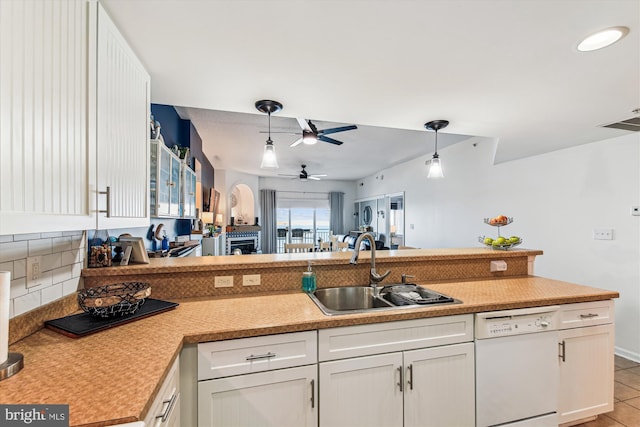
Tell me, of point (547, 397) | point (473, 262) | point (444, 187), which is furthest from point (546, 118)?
point (444, 187)

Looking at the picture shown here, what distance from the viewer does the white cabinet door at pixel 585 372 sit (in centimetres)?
175

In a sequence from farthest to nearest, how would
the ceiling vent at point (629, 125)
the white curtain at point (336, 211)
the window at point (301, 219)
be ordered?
the white curtain at point (336, 211) → the window at point (301, 219) → the ceiling vent at point (629, 125)

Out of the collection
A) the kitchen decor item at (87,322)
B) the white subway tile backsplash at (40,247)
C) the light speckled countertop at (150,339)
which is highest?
the white subway tile backsplash at (40,247)

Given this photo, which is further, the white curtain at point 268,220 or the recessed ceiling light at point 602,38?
the white curtain at point 268,220

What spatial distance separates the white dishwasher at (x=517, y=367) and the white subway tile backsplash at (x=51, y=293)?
6.92 ft

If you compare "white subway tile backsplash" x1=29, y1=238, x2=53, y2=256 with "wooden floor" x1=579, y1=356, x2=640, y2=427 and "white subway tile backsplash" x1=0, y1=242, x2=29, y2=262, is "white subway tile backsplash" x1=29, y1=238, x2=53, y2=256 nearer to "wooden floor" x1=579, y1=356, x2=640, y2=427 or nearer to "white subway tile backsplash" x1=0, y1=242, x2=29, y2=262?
"white subway tile backsplash" x1=0, y1=242, x2=29, y2=262

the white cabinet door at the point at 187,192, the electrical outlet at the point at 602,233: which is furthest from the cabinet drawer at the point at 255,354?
the electrical outlet at the point at 602,233

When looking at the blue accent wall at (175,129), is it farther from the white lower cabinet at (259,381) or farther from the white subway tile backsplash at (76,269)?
the white lower cabinet at (259,381)

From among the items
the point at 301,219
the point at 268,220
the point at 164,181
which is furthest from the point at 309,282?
the point at 301,219

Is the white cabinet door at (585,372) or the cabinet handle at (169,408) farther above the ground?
the cabinet handle at (169,408)

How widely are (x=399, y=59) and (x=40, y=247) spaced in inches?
75.4

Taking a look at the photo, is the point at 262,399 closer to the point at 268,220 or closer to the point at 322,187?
the point at 268,220

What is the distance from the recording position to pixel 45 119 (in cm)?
83

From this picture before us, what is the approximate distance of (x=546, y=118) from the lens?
2.42 m
